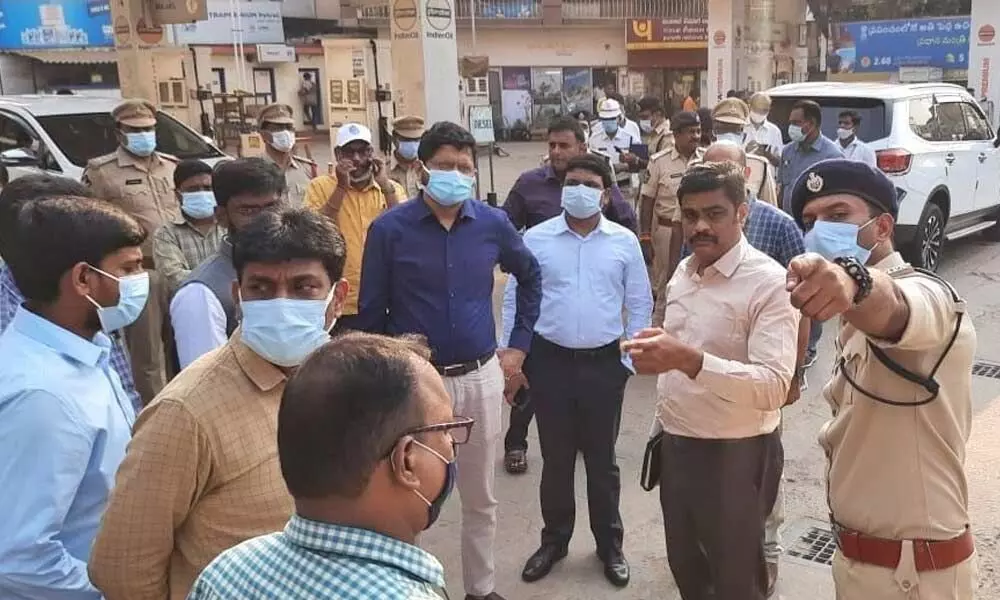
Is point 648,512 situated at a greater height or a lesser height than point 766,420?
lesser

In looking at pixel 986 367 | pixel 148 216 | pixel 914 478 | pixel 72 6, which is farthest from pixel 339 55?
pixel 72 6

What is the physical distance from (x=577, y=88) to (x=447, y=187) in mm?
26623

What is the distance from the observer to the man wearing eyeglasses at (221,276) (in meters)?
2.80

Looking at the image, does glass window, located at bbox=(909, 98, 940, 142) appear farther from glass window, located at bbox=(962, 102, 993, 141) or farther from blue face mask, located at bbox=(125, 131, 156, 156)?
blue face mask, located at bbox=(125, 131, 156, 156)

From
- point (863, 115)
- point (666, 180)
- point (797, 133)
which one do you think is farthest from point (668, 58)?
point (666, 180)

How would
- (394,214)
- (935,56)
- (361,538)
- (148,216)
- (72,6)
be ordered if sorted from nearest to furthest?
(361,538), (394,214), (148,216), (935,56), (72,6)

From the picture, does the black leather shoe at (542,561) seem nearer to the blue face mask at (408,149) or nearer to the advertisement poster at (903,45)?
the blue face mask at (408,149)

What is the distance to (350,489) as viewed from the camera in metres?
1.24

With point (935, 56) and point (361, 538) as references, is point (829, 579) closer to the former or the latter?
point (361, 538)

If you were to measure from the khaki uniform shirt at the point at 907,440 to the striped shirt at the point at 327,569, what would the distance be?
49.7 inches

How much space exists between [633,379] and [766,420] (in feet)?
11.7

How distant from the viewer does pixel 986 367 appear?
20.7ft

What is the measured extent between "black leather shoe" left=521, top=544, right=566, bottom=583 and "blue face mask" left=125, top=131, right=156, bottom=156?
371cm

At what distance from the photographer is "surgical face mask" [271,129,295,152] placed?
6527 millimetres
